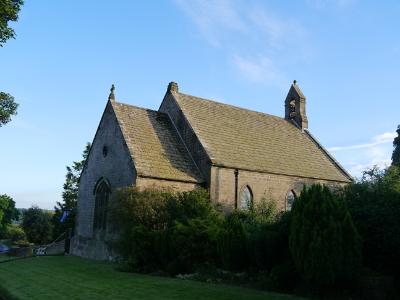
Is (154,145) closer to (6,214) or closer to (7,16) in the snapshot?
(7,16)

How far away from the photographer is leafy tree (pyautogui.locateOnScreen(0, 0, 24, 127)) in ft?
56.6

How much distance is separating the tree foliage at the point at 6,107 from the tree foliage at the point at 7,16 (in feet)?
8.79

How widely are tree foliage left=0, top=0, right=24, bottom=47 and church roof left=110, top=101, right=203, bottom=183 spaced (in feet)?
34.4

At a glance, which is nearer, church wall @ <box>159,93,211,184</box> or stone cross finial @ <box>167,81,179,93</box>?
church wall @ <box>159,93,211,184</box>

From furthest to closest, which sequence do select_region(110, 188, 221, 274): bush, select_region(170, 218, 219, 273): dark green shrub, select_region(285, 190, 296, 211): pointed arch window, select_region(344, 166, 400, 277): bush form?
select_region(285, 190, 296, 211): pointed arch window
select_region(110, 188, 221, 274): bush
select_region(170, 218, 219, 273): dark green shrub
select_region(344, 166, 400, 277): bush

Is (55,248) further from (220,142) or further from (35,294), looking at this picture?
(35,294)

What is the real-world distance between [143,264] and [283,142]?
1866cm

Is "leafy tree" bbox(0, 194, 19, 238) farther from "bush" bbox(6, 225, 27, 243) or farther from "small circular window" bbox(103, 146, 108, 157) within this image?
"small circular window" bbox(103, 146, 108, 157)

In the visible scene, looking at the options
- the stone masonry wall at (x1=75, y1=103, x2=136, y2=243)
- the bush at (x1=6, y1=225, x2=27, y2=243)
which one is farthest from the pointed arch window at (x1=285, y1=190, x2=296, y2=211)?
the bush at (x1=6, y1=225, x2=27, y2=243)

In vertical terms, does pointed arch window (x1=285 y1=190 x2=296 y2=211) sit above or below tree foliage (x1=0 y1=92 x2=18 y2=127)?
below

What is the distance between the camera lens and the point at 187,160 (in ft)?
96.0

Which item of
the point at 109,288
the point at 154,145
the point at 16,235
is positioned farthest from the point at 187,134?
the point at 16,235

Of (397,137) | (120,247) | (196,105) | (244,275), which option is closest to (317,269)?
(244,275)

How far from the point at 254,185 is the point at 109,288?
1636cm
